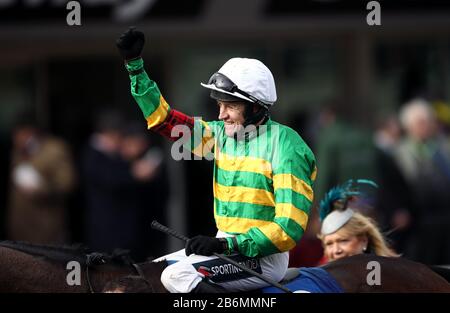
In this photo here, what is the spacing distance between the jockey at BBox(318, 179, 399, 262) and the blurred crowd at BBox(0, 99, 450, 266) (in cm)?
365

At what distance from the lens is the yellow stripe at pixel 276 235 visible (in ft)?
17.6

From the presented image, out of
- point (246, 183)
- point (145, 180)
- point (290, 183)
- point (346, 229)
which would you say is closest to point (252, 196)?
point (246, 183)

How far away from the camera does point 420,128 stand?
11.3 metres

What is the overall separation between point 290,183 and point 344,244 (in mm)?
1351

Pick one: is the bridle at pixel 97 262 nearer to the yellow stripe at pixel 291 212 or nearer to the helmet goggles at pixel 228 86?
the yellow stripe at pixel 291 212

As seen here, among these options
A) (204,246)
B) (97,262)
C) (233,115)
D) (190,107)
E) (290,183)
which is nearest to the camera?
(204,246)

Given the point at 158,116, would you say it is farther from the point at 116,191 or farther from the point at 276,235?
the point at 116,191

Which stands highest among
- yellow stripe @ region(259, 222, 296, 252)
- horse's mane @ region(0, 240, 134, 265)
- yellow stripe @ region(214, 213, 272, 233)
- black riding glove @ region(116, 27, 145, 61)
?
black riding glove @ region(116, 27, 145, 61)

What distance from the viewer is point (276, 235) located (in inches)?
211

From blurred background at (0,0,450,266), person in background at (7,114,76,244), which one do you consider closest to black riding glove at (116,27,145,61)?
blurred background at (0,0,450,266)

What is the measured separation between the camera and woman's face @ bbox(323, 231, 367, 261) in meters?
6.63

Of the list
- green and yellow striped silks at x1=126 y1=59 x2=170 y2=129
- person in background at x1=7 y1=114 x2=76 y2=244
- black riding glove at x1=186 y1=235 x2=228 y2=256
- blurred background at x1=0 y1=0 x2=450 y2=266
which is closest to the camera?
black riding glove at x1=186 y1=235 x2=228 y2=256

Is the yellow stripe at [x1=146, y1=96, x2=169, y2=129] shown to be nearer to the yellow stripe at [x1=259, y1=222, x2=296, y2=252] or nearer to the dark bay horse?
the dark bay horse

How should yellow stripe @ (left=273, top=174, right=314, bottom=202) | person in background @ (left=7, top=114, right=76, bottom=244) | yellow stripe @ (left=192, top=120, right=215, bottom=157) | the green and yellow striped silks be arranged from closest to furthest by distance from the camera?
yellow stripe @ (left=273, top=174, right=314, bottom=202) → the green and yellow striped silks → yellow stripe @ (left=192, top=120, right=215, bottom=157) → person in background @ (left=7, top=114, right=76, bottom=244)
